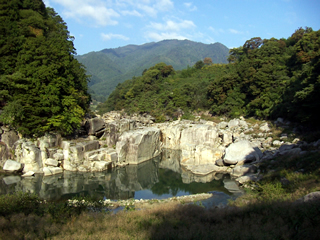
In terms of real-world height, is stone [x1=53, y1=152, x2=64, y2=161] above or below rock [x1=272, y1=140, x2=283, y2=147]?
below

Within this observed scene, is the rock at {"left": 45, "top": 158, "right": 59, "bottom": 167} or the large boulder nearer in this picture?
the rock at {"left": 45, "top": 158, "right": 59, "bottom": 167}

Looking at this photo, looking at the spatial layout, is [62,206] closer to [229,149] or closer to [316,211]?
[316,211]

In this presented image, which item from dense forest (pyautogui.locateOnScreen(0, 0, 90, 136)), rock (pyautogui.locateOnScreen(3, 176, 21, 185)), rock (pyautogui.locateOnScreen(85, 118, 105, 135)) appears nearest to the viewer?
rock (pyautogui.locateOnScreen(3, 176, 21, 185))

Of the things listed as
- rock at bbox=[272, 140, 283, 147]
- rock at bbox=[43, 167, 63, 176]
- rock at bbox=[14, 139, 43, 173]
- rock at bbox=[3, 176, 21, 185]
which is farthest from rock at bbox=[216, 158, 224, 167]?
rock at bbox=[3, 176, 21, 185]

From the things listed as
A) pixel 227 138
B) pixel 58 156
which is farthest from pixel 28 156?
pixel 227 138

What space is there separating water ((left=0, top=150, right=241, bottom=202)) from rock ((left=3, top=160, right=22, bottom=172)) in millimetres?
725

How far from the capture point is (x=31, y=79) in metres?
20.3

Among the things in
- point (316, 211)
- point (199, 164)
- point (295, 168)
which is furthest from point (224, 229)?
point (199, 164)

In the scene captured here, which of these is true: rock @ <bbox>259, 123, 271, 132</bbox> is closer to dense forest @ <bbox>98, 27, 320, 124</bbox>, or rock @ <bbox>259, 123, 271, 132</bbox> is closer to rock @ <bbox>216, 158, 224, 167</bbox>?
dense forest @ <bbox>98, 27, 320, 124</bbox>

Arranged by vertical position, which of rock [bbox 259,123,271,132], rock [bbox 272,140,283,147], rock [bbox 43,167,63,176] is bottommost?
rock [bbox 43,167,63,176]

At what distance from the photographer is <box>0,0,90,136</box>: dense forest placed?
2008cm

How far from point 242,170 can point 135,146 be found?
10.6 m

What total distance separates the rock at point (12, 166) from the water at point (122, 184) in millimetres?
725

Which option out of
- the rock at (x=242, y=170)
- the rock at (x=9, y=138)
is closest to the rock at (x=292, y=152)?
the rock at (x=242, y=170)
